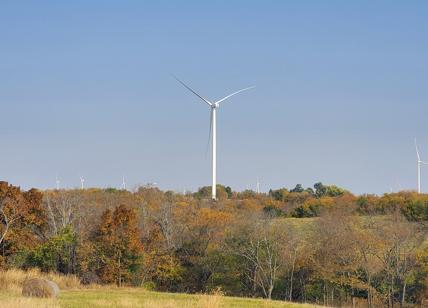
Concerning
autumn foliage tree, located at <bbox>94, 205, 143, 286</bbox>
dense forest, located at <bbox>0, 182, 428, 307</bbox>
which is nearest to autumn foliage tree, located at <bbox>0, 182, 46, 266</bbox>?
dense forest, located at <bbox>0, 182, 428, 307</bbox>

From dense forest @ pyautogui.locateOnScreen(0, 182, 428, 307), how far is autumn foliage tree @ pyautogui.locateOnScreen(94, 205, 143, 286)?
8cm

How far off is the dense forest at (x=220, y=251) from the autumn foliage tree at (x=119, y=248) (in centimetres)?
8

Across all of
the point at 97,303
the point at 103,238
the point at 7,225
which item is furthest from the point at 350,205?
the point at 97,303

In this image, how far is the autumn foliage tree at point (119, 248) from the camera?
62.1 m

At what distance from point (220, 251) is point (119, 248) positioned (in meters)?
11.3

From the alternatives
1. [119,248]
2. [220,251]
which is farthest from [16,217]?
[220,251]

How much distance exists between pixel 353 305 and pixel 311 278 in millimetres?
6272

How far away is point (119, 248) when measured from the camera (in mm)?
62875

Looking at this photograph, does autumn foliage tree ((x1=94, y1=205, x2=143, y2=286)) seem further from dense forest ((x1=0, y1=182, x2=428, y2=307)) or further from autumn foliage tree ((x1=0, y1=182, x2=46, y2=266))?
autumn foliage tree ((x1=0, y1=182, x2=46, y2=266))

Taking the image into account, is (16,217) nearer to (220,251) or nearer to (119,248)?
(119,248)

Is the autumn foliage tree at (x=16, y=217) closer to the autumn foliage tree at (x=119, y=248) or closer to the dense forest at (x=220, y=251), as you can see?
the dense forest at (x=220, y=251)

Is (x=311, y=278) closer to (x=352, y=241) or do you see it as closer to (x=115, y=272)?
(x=352, y=241)

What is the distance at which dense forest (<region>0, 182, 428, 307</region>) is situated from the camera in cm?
6244

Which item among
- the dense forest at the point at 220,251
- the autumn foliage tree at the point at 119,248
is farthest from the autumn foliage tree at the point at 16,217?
the autumn foliage tree at the point at 119,248
